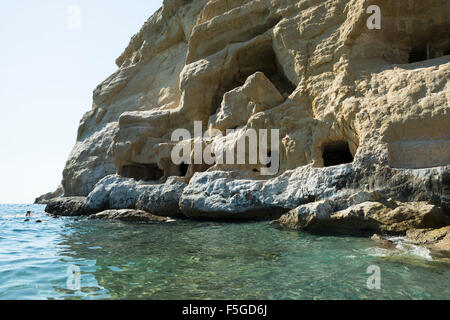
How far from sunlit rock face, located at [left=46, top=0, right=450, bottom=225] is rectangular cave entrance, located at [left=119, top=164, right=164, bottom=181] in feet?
0.21

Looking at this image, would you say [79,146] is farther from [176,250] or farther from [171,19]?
[176,250]

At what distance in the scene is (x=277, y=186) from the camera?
1095 cm

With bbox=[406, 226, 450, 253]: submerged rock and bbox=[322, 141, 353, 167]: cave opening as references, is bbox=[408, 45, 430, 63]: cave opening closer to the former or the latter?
bbox=[322, 141, 353, 167]: cave opening

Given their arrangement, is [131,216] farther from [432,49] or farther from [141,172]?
[432,49]

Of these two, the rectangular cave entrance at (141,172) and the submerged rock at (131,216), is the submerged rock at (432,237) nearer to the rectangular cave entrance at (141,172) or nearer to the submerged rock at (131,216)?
the submerged rock at (131,216)

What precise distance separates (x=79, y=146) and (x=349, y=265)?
976 inches

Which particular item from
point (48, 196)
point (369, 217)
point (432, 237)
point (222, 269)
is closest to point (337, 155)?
point (369, 217)

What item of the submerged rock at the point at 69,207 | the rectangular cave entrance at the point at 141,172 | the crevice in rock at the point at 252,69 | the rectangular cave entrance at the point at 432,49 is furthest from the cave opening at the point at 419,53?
the submerged rock at the point at 69,207

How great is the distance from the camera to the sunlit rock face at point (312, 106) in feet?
29.5

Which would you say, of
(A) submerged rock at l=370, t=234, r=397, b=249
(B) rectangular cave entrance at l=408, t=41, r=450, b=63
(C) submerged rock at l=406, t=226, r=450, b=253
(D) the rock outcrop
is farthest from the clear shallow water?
(B) rectangular cave entrance at l=408, t=41, r=450, b=63

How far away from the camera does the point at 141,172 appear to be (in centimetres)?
1830

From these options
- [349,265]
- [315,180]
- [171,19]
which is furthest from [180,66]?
[349,265]

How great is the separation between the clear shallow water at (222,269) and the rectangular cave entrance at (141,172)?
10.0 meters

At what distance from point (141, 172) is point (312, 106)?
34.6ft
